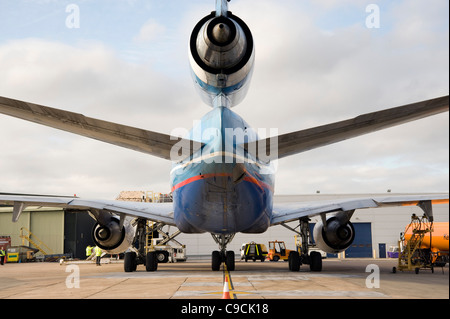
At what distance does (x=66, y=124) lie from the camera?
753 cm

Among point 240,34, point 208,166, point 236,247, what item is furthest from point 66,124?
point 236,247

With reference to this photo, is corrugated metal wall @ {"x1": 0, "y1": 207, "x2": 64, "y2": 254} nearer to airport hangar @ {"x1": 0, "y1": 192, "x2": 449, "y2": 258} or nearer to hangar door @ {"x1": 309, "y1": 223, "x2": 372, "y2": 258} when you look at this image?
airport hangar @ {"x1": 0, "y1": 192, "x2": 449, "y2": 258}

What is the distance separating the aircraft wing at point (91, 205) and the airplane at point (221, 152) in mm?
47

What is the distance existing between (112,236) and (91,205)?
2.34 m

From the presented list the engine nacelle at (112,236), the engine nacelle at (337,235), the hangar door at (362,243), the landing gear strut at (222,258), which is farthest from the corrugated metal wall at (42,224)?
the engine nacelle at (337,235)

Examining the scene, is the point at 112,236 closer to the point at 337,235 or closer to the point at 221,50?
the point at 337,235

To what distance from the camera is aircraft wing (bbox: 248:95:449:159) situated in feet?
23.3

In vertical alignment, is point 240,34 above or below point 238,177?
above

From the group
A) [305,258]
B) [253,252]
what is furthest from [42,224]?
[305,258]

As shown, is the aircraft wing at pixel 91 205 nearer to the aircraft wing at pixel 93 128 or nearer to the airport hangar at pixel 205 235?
the aircraft wing at pixel 93 128

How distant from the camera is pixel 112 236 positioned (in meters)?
19.6

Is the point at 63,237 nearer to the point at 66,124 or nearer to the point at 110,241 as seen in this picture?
the point at 110,241

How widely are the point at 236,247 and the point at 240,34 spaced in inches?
1784
